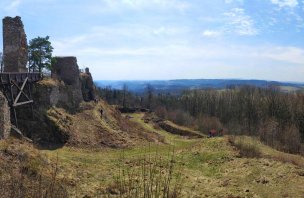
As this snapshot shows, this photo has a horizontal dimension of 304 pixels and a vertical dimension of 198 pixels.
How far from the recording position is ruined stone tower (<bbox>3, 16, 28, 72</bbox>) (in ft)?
107

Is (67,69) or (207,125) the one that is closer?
(67,69)

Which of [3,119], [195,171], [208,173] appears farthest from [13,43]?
[208,173]

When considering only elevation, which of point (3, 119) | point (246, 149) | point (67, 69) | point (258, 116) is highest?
point (67, 69)

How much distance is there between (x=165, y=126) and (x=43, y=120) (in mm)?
36079

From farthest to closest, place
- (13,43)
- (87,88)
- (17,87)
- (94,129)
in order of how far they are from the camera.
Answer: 1. (87,88)
2. (94,129)
3. (13,43)
4. (17,87)

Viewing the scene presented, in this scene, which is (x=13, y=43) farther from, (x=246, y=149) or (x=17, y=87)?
(x=246, y=149)

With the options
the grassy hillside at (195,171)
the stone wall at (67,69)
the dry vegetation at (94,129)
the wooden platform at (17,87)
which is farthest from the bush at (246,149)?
the stone wall at (67,69)

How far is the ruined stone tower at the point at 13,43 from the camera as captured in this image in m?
32.6

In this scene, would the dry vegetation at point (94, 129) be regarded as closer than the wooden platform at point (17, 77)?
No

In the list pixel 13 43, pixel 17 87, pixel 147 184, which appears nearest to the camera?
pixel 147 184

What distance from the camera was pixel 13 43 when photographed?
108 feet

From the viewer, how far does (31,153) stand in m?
20.9

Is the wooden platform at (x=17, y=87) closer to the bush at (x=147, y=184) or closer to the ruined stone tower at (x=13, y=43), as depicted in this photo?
the ruined stone tower at (x=13, y=43)

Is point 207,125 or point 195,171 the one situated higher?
point 195,171
